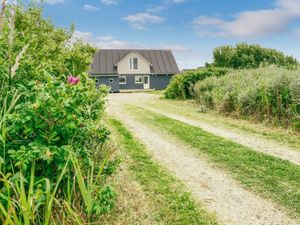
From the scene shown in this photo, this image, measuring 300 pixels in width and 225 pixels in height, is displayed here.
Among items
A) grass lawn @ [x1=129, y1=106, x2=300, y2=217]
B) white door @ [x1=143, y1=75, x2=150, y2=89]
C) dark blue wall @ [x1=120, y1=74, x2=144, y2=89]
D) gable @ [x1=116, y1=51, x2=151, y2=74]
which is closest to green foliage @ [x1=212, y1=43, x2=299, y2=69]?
gable @ [x1=116, y1=51, x2=151, y2=74]

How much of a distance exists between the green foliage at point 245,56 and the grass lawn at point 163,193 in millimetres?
33702

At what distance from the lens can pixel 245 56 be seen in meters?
38.9

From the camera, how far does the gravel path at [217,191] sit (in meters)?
4.42

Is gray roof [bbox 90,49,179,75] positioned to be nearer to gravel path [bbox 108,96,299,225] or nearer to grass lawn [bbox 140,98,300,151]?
grass lawn [bbox 140,98,300,151]

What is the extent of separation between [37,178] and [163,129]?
7979 millimetres

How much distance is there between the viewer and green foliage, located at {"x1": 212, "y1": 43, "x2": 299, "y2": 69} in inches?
1539

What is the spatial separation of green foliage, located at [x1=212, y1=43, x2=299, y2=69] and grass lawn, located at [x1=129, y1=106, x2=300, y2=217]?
31.3m

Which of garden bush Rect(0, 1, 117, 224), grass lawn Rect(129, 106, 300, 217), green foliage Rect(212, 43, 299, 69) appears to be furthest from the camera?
green foliage Rect(212, 43, 299, 69)

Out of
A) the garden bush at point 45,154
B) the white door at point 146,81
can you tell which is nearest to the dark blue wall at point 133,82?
the white door at point 146,81

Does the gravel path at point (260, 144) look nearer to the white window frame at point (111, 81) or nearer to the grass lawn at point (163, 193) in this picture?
the grass lawn at point (163, 193)

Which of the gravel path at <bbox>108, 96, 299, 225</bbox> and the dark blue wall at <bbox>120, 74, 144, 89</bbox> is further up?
the dark blue wall at <bbox>120, 74, 144, 89</bbox>

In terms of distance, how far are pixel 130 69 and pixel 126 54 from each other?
93.8 inches

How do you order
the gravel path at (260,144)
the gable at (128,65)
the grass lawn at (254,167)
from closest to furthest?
the grass lawn at (254,167) < the gravel path at (260,144) < the gable at (128,65)

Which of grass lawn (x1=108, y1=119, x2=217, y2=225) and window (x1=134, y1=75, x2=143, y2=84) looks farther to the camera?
window (x1=134, y1=75, x2=143, y2=84)
